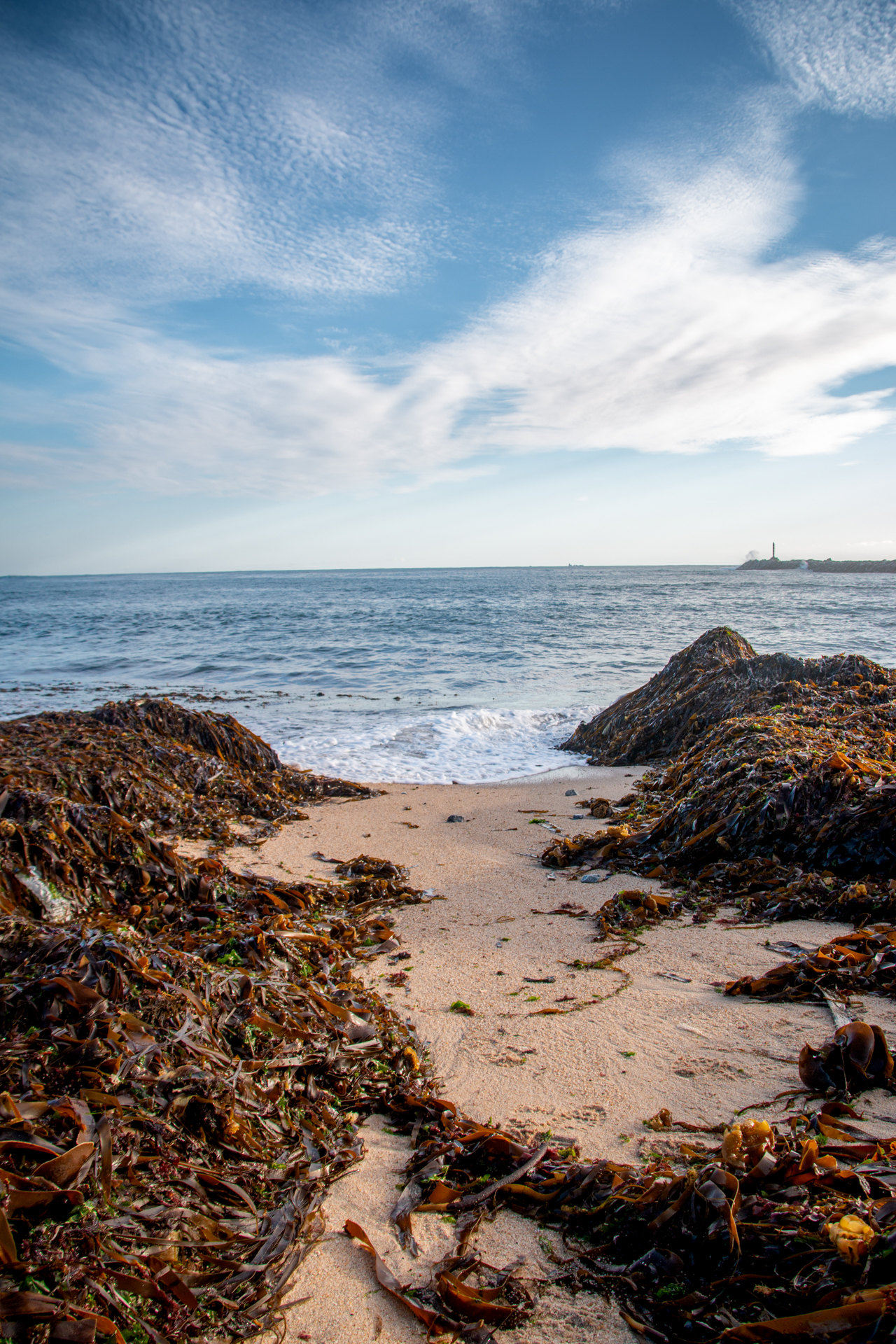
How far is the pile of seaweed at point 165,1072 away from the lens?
1.34 m

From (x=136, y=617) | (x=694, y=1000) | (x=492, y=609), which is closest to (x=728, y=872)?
(x=694, y=1000)

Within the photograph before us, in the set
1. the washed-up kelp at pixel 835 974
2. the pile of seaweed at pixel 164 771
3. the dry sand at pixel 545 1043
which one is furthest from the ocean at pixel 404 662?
the washed-up kelp at pixel 835 974

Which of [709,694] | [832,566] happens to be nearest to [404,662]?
[709,694]

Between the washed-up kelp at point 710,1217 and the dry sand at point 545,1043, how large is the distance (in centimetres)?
6

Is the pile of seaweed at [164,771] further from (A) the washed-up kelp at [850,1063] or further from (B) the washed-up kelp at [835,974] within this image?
(A) the washed-up kelp at [850,1063]

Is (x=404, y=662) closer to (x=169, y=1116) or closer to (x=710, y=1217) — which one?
(x=169, y=1116)

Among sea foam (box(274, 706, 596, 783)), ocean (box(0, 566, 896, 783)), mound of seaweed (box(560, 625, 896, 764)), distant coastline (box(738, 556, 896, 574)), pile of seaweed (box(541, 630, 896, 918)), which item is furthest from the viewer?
distant coastline (box(738, 556, 896, 574))

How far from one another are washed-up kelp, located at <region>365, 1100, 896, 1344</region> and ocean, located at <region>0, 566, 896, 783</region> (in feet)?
18.8

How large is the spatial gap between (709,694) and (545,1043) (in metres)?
6.40

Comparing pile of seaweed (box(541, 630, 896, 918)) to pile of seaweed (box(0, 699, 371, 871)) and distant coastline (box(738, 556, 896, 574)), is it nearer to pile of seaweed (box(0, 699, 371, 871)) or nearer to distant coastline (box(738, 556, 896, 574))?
pile of seaweed (box(0, 699, 371, 871))

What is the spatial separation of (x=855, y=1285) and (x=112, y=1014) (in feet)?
6.27

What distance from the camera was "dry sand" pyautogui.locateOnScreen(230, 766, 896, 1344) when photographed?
154 cm

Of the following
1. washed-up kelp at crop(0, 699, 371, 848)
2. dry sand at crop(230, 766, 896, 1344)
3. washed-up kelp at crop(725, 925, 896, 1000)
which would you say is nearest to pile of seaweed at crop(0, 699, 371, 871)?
washed-up kelp at crop(0, 699, 371, 848)

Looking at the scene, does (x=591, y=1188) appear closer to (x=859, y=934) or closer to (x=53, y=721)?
(x=859, y=934)
